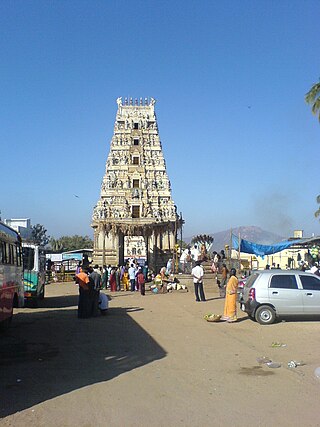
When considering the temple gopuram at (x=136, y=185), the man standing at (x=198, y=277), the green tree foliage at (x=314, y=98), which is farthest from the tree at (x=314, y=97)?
the temple gopuram at (x=136, y=185)

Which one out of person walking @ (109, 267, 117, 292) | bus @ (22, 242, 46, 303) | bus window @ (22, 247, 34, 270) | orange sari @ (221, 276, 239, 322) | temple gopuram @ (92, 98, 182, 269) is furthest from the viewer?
temple gopuram @ (92, 98, 182, 269)

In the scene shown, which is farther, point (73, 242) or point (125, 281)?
point (73, 242)

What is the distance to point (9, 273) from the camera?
37.3 ft

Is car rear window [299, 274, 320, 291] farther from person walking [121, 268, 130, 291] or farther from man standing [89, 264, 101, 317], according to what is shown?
person walking [121, 268, 130, 291]

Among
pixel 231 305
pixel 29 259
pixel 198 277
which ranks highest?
pixel 29 259

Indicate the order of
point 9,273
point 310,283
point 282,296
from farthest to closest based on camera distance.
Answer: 1. point 310,283
2. point 282,296
3. point 9,273

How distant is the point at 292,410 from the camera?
5.66 metres

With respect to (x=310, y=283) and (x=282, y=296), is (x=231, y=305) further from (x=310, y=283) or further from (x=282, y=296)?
(x=310, y=283)

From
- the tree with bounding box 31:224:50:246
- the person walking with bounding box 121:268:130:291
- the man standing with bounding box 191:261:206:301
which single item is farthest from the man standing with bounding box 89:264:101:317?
the tree with bounding box 31:224:50:246

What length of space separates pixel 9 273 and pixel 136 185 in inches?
1750

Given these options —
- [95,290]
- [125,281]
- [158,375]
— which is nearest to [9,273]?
[95,290]

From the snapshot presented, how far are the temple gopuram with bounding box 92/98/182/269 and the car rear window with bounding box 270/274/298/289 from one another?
36082 mm

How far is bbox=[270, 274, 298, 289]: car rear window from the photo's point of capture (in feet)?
43.7

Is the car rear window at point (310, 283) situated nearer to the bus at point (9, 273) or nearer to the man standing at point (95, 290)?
the man standing at point (95, 290)
